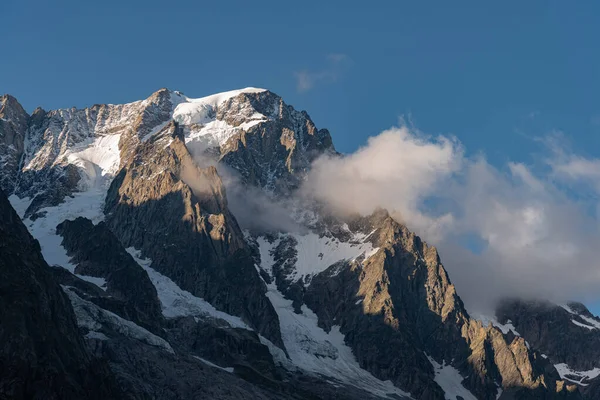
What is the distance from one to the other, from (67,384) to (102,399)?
39.2 ft

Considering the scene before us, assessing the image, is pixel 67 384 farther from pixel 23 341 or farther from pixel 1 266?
pixel 1 266

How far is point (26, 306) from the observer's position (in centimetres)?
19300

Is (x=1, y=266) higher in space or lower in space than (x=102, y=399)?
higher

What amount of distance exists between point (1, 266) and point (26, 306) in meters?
12.4

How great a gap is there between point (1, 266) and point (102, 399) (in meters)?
36.4

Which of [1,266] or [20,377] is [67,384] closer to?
[20,377]

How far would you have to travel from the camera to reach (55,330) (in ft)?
652

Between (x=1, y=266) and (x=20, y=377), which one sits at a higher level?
(x=1, y=266)

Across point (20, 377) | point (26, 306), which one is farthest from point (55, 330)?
point (20, 377)

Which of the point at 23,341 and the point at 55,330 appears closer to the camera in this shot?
the point at 23,341

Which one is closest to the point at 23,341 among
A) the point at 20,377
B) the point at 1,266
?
the point at 20,377

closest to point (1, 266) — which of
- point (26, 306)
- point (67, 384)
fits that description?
point (26, 306)

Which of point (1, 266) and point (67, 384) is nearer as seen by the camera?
point (67, 384)

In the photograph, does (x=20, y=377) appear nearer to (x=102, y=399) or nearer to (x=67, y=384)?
(x=67, y=384)
